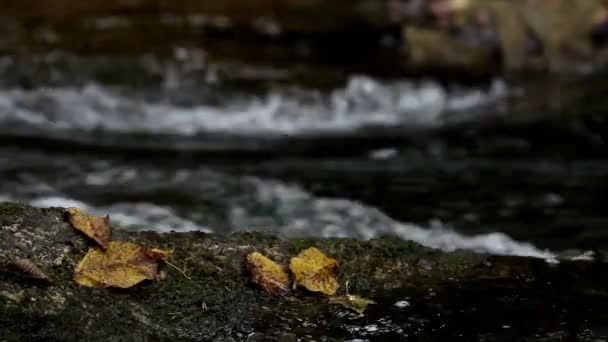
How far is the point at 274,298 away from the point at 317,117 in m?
4.58

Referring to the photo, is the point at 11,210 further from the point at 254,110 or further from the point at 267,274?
the point at 254,110

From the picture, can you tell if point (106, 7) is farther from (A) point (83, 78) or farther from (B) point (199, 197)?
(B) point (199, 197)

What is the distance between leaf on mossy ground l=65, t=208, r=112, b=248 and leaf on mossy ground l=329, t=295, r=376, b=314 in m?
0.79

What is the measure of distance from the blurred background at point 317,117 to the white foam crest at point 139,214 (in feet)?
0.07

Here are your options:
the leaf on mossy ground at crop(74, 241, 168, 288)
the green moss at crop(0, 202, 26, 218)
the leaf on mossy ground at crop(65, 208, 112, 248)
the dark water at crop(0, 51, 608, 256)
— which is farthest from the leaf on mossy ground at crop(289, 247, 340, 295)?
the dark water at crop(0, 51, 608, 256)

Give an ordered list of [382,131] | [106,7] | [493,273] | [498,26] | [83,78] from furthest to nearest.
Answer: [106,7]
[498,26]
[83,78]
[382,131]
[493,273]

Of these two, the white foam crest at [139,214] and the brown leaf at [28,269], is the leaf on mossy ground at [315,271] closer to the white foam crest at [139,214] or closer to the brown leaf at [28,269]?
the brown leaf at [28,269]

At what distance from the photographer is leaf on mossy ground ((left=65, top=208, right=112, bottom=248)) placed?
8.17 ft

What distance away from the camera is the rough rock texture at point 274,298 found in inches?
88.5

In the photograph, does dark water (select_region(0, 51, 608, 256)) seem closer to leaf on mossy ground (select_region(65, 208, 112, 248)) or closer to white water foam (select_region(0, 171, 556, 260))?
white water foam (select_region(0, 171, 556, 260))

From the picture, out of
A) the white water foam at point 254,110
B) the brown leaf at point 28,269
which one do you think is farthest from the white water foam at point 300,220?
the white water foam at point 254,110

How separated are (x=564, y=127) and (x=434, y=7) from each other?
4.81 meters

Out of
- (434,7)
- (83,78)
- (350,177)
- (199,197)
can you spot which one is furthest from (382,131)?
(434,7)

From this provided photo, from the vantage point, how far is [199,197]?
15.1 feet
